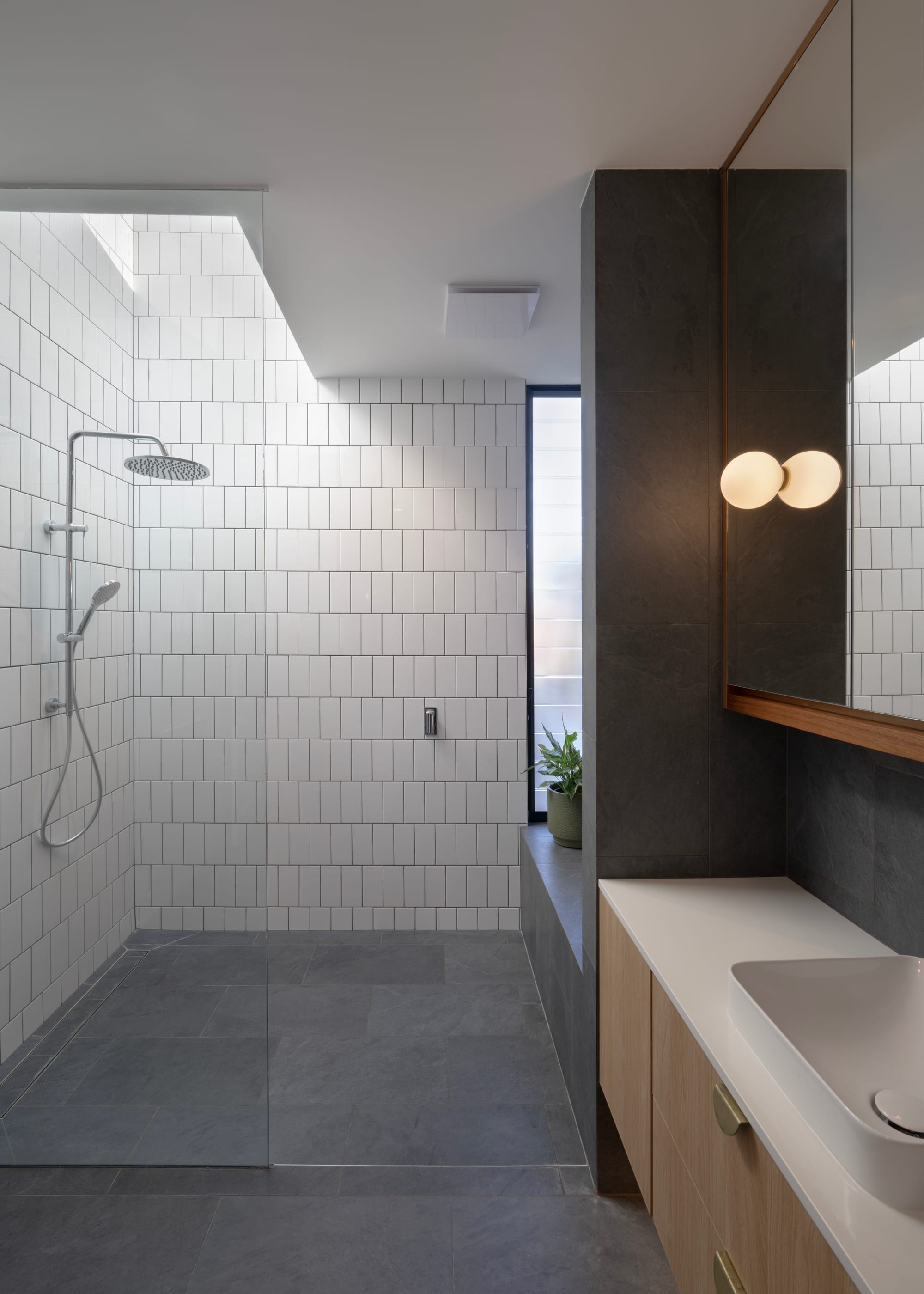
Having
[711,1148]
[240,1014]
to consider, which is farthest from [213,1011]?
[711,1148]

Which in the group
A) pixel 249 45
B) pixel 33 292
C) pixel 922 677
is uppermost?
pixel 249 45

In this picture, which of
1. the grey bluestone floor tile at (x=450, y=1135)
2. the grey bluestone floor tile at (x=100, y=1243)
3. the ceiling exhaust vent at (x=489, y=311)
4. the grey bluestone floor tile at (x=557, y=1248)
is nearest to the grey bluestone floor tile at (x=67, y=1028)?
the grey bluestone floor tile at (x=100, y=1243)

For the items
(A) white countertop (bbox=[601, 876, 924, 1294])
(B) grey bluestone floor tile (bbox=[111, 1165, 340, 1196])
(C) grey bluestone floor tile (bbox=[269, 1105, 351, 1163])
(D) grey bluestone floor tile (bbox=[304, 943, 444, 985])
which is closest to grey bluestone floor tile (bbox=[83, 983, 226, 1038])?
(B) grey bluestone floor tile (bbox=[111, 1165, 340, 1196])

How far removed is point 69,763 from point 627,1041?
1.57 m

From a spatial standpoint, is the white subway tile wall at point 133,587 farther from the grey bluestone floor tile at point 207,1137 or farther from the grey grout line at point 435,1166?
the grey grout line at point 435,1166

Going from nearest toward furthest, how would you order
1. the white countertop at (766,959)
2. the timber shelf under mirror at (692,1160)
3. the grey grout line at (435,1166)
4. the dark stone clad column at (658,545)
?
the white countertop at (766,959) → the timber shelf under mirror at (692,1160) → the dark stone clad column at (658,545) → the grey grout line at (435,1166)

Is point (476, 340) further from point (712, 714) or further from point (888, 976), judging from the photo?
point (888, 976)

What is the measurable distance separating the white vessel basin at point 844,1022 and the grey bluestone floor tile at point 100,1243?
1.48 meters

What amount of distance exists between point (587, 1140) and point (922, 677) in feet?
5.38

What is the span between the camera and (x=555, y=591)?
3926mm

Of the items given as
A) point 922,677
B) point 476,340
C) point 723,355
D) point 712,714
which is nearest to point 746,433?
point 723,355

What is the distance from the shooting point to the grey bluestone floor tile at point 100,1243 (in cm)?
176

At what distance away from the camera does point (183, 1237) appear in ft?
6.22

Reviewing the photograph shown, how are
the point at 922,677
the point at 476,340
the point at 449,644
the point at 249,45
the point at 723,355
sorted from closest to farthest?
1. the point at 922,677
2. the point at 249,45
3. the point at 723,355
4. the point at 476,340
5. the point at 449,644
